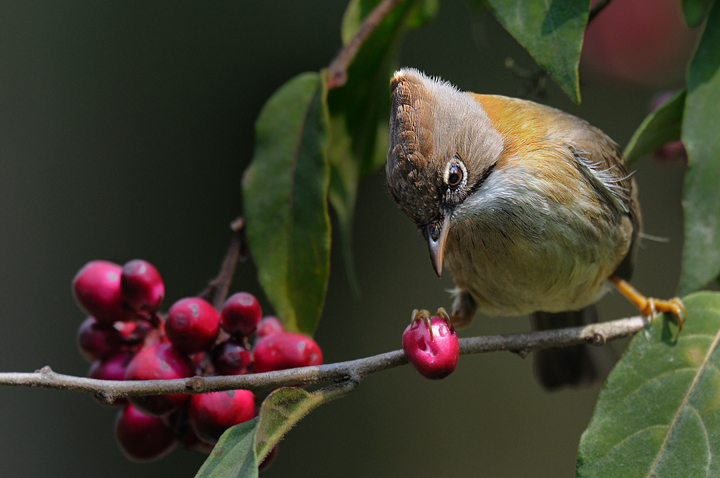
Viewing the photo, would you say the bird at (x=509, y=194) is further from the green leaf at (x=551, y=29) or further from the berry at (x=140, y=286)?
the berry at (x=140, y=286)

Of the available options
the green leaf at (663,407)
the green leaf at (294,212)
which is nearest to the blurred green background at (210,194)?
the green leaf at (294,212)

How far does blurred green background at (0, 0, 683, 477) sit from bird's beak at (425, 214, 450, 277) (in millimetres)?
3379

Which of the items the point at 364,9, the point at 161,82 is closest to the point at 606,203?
the point at 364,9

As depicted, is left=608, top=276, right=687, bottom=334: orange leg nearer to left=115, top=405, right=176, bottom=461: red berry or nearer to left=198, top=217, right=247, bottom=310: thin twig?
left=198, top=217, right=247, bottom=310: thin twig

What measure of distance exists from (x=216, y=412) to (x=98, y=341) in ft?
1.51

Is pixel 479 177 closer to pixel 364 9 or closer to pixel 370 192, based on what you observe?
pixel 364 9

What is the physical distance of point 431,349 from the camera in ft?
4.97

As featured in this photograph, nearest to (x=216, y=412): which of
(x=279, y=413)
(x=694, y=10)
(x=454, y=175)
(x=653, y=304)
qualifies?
(x=279, y=413)

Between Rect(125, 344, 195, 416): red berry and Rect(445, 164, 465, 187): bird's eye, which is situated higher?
Rect(445, 164, 465, 187): bird's eye

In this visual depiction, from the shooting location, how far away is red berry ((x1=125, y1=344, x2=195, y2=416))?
5.30ft

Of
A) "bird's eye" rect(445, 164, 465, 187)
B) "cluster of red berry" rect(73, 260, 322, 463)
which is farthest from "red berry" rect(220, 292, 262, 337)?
"bird's eye" rect(445, 164, 465, 187)

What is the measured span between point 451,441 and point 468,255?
3.80 meters

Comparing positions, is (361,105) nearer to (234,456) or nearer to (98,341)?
(98,341)

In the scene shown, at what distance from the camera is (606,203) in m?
2.28
